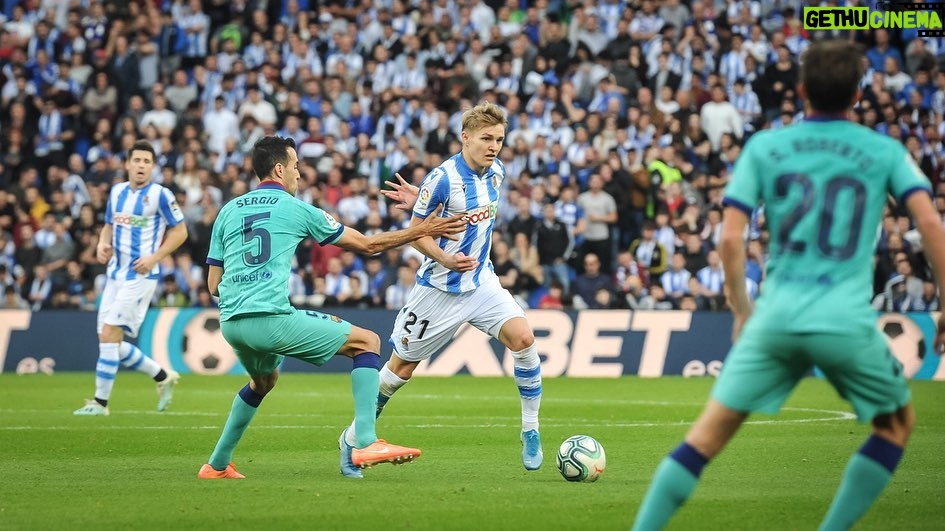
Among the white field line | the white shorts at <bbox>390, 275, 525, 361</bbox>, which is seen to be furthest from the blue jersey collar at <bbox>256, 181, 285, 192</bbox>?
the white field line

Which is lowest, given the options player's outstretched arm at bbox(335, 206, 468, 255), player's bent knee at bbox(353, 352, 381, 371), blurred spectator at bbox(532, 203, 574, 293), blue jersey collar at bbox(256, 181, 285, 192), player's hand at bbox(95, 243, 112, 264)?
blurred spectator at bbox(532, 203, 574, 293)

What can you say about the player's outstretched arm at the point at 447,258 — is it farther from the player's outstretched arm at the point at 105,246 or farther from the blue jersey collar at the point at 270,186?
the player's outstretched arm at the point at 105,246

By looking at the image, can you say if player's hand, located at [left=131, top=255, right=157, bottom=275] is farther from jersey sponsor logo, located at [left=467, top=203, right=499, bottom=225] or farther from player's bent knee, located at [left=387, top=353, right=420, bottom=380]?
jersey sponsor logo, located at [left=467, top=203, right=499, bottom=225]

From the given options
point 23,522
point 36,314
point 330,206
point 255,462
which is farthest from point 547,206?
point 23,522

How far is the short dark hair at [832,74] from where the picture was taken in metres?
5.96

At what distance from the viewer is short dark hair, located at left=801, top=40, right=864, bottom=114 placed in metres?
5.96

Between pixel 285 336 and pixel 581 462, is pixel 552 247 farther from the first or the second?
pixel 285 336

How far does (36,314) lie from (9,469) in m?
13.3

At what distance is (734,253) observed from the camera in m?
5.97

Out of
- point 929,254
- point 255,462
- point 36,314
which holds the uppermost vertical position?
point 929,254

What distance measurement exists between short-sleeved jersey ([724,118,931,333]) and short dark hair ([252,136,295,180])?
4183 mm

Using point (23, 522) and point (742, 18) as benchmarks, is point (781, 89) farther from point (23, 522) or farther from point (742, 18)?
point (23, 522)

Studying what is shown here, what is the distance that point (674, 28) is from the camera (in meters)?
26.8

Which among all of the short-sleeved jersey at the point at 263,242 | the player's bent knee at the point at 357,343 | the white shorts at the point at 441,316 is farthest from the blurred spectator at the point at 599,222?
the short-sleeved jersey at the point at 263,242
